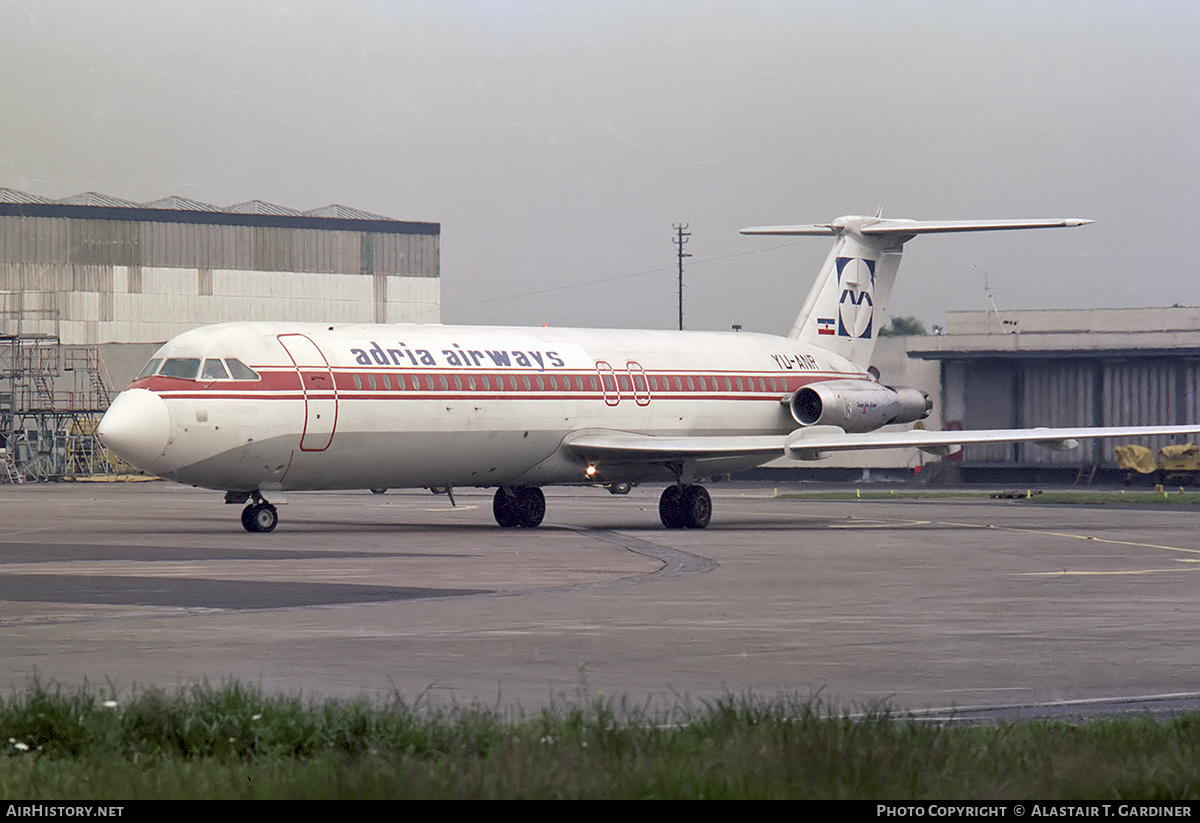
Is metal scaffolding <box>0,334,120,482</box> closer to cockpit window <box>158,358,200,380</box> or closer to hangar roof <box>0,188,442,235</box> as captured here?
hangar roof <box>0,188,442,235</box>

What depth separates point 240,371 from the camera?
2805 centimetres

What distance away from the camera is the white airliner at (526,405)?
27.8m

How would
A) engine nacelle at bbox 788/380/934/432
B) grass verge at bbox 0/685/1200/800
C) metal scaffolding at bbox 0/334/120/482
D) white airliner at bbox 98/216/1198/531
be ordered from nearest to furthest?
grass verge at bbox 0/685/1200/800 < white airliner at bbox 98/216/1198/531 < engine nacelle at bbox 788/380/934/432 < metal scaffolding at bbox 0/334/120/482

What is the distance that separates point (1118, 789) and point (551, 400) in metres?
25.0

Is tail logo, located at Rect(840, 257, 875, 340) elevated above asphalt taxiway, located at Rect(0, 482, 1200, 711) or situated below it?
above

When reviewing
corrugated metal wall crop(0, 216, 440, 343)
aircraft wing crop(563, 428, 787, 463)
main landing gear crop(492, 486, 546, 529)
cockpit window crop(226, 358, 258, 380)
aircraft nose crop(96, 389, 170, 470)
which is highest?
corrugated metal wall crop(0, 216, 440, 343)

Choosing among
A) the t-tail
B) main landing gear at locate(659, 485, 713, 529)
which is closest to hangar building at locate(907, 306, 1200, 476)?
the t-tail

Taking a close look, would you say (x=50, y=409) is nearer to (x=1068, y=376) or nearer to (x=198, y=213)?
(x=198, y=213)

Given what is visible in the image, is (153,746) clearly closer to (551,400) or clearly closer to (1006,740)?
(1006,740)

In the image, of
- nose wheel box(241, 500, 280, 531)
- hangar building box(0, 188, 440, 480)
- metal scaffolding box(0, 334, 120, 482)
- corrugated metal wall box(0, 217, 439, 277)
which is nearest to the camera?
nose wheel box(241, 500, 280, 531)

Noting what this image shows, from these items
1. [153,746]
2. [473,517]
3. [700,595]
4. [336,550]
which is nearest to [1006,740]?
[153,746]

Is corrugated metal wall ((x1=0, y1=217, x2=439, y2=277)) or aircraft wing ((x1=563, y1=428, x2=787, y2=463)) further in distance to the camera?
corrugated metal wall ((x1=0, y1=217, x2=439, y2=277))

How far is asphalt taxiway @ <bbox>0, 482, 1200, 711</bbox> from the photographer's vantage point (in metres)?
11.0

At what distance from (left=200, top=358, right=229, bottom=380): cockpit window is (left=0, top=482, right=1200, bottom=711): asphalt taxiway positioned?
102 inches
